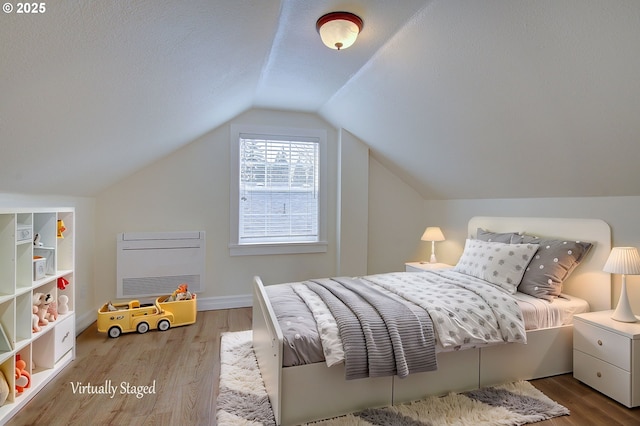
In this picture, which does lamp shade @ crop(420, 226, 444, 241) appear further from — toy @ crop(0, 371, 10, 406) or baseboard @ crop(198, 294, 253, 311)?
toy @ crop(0, 371, 10, 406)

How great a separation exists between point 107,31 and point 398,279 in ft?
8.13

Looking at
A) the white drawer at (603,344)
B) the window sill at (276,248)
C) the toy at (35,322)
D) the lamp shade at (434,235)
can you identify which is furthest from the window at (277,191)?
the white drawer at (603,344)

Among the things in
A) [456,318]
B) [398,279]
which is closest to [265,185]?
[398,279]

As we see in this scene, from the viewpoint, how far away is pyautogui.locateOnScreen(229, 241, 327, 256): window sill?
12.3ft

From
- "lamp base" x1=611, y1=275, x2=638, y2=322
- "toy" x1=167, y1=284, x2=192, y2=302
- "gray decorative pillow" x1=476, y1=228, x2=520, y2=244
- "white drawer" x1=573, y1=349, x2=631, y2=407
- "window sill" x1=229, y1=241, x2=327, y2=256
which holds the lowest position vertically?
"white drawer" x1=573, y1=349, x2=631, y2=407

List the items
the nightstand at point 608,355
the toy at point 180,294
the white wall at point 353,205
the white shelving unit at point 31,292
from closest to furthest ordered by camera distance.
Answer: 1. the white shelving unit at point 31,292
2. the nightstand at point 608,355
3. the toy at point 180,294
4. the white wall at point 353,205

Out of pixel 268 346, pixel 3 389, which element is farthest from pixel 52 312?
pixel 268 346

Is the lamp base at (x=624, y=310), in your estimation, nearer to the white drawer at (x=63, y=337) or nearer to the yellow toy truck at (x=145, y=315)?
the yellow toy truck at (x=145, y=315)

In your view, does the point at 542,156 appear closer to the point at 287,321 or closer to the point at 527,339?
the point at 527,339

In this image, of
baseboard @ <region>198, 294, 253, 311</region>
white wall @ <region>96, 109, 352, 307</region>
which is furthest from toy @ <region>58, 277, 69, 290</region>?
baseboard @ <region>198, 294, 253, 311</region>

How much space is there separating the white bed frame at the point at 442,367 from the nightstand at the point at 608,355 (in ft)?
0.39

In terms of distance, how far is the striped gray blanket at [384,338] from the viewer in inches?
69.5

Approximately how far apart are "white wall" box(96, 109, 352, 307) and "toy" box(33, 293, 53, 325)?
1.26m

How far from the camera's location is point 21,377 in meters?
1.90
